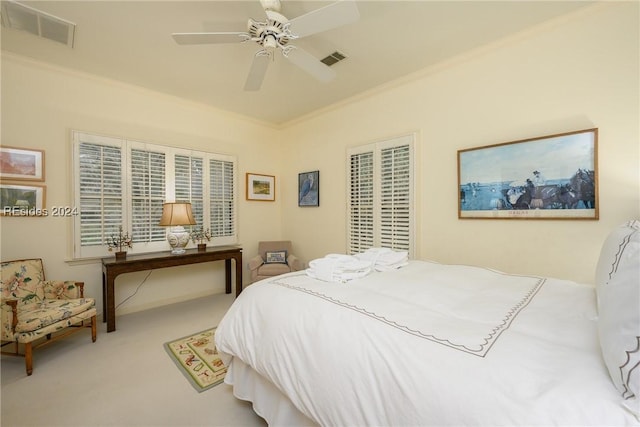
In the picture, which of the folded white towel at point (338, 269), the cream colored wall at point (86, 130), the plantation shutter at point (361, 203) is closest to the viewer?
the folded white towel at point (338, 269)

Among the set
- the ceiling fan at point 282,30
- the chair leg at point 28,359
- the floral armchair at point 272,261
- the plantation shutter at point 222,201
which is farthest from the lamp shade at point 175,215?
the ceiling fan at point 282,30

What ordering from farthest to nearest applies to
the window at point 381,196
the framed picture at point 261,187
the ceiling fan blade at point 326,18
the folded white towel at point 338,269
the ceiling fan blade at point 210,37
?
the framed picture at point 261,187 → the window at point 381,196 → the ceiling fan blade at point 210,37 → the folded white towel at point 338,269 → the ceiling fan blade at point 326,18

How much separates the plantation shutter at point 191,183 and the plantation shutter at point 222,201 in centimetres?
14

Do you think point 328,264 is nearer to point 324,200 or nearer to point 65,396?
point 65,396

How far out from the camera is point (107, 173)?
10.3ft

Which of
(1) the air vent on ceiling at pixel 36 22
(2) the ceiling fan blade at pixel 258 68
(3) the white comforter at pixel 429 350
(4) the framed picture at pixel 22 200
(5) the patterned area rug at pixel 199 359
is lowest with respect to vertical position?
(5) the patterned area rug at pixel 199 359

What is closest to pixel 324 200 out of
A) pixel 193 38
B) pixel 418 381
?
pixel 193 38

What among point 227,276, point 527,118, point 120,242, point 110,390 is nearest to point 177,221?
point 120,242

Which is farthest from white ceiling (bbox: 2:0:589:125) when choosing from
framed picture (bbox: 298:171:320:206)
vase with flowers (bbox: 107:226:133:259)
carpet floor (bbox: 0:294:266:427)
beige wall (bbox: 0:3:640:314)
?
carpet floor (bbox: 0:294:266:427)

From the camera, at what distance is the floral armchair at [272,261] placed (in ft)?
12.4

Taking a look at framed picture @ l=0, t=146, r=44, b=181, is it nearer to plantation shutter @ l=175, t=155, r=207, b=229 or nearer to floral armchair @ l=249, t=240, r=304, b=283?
plantation shutter @ l=175, t=155, r=207, b=229

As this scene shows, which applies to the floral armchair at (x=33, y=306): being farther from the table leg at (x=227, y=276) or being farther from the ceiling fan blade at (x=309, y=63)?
the ceiling fan blade at (x=309, y=63)

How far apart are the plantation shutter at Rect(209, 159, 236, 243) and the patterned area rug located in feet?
5.40

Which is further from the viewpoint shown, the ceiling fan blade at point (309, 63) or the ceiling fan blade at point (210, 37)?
the ceiling fan blade at point (309, 63)
